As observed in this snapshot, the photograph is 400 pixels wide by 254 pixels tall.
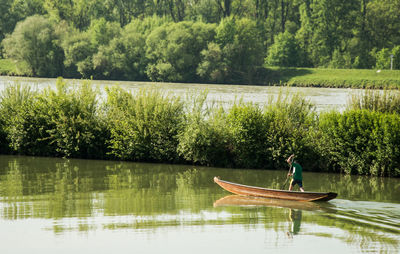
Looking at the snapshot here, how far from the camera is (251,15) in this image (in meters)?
122

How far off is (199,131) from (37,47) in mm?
72357

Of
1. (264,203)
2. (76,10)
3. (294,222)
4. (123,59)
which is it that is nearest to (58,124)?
(264,203)

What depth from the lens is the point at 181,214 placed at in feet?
62.5

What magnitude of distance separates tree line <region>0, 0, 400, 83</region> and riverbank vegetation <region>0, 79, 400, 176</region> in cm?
6307

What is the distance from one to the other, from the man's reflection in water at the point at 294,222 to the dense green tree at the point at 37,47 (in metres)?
81.1

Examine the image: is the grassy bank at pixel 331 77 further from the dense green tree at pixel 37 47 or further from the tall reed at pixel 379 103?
the tall reed at pixel 379 103

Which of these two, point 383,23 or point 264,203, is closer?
point 264,203

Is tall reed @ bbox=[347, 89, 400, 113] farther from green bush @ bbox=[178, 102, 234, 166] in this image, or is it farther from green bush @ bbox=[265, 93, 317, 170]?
green bush @ bbox=[178, 102, 234, 166]

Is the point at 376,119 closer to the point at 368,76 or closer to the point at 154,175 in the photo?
the point at 154,175

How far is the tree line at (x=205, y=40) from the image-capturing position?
95.4m

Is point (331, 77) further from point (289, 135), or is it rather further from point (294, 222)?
point (294, 222)

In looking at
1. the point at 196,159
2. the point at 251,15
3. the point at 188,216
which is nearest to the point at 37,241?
the point at 188,216

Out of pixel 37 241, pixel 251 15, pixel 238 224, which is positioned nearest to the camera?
pixel 37 241

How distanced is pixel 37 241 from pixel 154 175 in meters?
11.3
